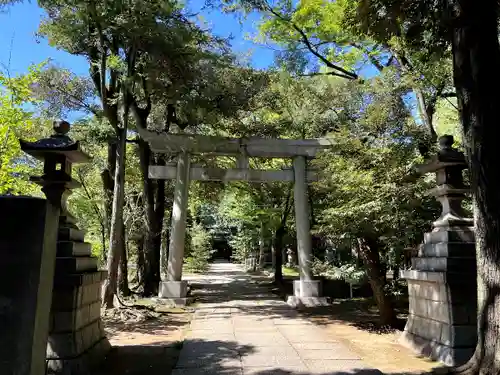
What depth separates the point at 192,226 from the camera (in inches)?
1140

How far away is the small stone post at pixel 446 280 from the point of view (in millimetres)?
5289

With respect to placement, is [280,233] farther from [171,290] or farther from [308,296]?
[171,290]

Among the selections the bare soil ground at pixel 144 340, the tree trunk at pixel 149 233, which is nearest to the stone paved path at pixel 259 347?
the bare soil ground at pixel 144 340

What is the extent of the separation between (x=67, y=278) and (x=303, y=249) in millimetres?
8429

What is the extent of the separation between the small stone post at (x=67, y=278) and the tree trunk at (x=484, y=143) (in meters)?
4.29

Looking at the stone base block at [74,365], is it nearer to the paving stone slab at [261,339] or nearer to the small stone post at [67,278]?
the small stone post at [67,278]

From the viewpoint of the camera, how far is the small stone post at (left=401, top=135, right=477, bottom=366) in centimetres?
529

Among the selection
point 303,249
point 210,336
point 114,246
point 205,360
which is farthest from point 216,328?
point 303,249

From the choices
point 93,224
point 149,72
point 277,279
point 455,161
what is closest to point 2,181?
point 149,72

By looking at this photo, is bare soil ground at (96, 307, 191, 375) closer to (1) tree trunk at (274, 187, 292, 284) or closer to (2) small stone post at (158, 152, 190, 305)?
(2) small stone post at (158, 152, 190, 305)

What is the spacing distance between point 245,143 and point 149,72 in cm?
386

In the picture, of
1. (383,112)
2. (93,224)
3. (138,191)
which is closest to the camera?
(383,112)

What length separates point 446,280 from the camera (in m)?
5.31

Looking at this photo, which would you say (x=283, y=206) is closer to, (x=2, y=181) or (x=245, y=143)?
(x=245, y=143)
